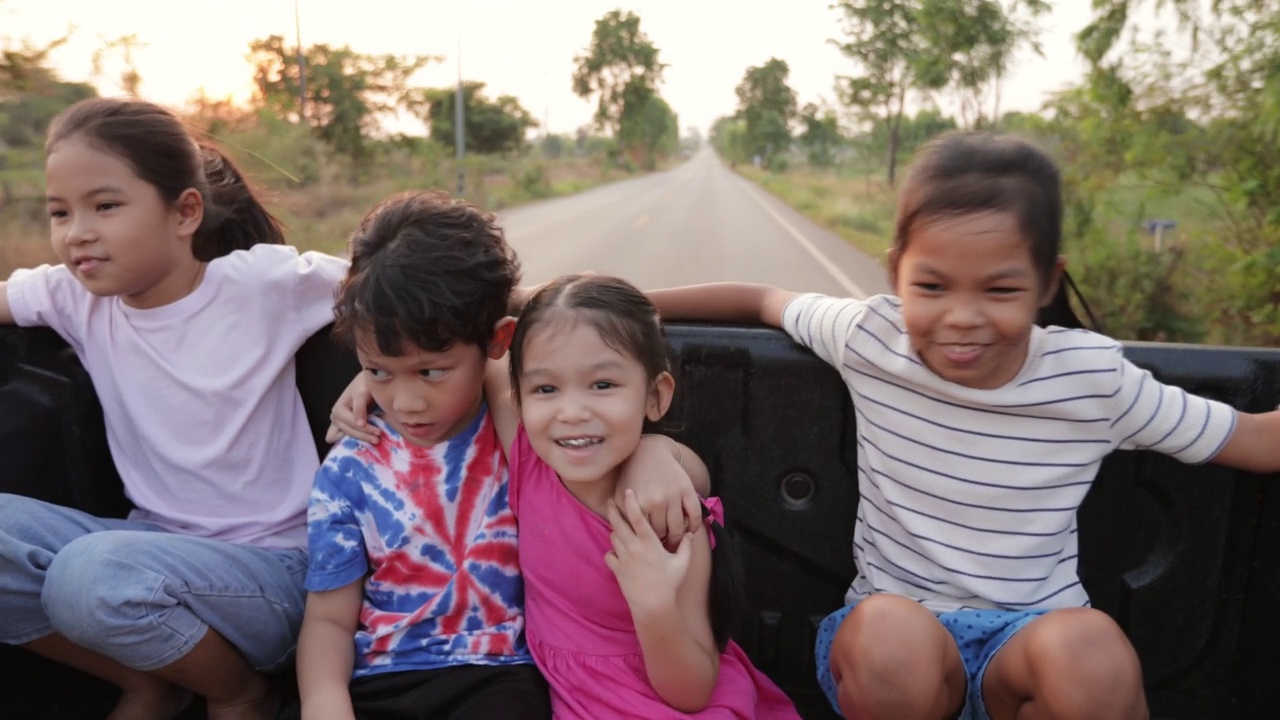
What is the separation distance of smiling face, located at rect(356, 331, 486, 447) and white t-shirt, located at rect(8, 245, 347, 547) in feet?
1.27

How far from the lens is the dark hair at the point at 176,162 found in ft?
6.22

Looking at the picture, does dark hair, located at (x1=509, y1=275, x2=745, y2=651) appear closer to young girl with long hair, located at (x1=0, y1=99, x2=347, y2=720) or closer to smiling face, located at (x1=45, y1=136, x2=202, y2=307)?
young girl with long hair, located at (x1=0, y1=99, x2=347, y2=720)

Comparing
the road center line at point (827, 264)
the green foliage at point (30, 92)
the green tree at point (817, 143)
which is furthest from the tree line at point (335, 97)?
the green tree at point (817, 143)

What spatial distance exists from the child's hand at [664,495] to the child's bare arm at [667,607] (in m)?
0.02

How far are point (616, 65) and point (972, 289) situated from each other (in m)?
63.6

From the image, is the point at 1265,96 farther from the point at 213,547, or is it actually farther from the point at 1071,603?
the point at 213,547

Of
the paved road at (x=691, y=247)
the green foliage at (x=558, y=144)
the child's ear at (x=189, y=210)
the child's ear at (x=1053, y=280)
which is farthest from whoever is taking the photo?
the green foliage at (x=558, y=144)

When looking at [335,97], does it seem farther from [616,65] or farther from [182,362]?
[616,65]

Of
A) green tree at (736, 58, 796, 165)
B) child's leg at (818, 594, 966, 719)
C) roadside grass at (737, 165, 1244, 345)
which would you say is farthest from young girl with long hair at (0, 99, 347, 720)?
green tree at (736, 58, 796, 165)

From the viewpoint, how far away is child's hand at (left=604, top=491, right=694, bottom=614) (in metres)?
1.50

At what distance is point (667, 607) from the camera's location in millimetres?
1493

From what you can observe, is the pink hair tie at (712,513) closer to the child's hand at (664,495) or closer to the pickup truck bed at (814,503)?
the child's hand at (664,495)

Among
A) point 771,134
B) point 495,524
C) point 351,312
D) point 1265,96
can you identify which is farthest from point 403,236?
point 771,134

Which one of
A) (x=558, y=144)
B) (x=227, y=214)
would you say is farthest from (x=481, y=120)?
(x=558, y=144)
